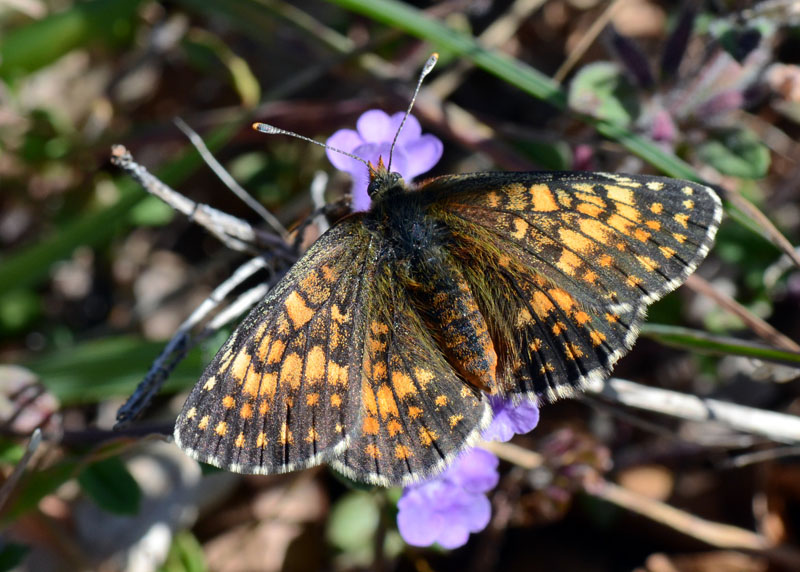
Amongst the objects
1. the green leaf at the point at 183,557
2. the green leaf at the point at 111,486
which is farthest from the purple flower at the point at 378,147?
the green leaf at the point at 183,557

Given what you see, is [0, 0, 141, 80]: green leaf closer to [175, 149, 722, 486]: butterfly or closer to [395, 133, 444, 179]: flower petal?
[395, 133, 444, 179]: flower petal

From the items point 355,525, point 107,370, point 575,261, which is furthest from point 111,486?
point 575,261

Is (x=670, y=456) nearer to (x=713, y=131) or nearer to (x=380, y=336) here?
(x=713, y=131)

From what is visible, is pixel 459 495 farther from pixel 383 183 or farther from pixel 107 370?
pixel 107 370

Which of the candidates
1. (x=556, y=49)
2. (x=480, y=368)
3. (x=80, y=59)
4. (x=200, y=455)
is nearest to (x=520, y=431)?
(x=480, y=368)

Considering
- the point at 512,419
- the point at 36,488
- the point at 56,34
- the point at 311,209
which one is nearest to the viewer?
the point at 512,419

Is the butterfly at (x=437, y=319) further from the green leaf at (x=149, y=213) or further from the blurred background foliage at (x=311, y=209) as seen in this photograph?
the green leaf at (x=149, y=213)
